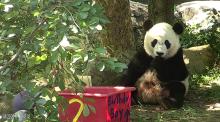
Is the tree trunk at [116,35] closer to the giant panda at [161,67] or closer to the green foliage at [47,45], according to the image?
the giant panda at [161,67]

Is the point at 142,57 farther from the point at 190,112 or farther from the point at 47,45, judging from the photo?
the point at 47,45

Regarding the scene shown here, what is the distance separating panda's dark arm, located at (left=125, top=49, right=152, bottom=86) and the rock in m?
1.77

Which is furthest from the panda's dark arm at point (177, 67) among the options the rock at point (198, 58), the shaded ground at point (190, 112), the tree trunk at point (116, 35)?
the rock at point (198, 58)

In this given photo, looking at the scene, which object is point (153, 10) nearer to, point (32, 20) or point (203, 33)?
point (203, 33)

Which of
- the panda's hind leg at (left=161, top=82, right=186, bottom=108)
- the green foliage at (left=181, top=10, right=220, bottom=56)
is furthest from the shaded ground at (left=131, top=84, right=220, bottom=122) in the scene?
the green foliage at (left=181, top=10, right=220, bottom=56)

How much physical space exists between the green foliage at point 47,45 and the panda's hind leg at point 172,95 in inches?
90.3

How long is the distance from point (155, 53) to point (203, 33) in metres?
3.35

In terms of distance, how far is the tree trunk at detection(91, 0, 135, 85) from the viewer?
5.43m

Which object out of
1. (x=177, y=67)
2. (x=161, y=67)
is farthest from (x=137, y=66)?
(x=177, y=67)

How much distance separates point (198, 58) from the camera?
711 centimetres

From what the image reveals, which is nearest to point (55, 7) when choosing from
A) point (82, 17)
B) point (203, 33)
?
point (82, 17)

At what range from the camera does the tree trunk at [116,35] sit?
5.43 metres

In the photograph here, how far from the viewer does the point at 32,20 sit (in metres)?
2.79

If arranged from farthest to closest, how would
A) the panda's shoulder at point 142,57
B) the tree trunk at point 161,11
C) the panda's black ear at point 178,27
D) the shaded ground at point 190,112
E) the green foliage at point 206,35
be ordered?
the green foliage at point 206,35 < the tree trunk at point 161,11 < the panda's shoulder at point 142,57 < the panda's black ear at point 178,27 < the shaded ground at point 190,112
